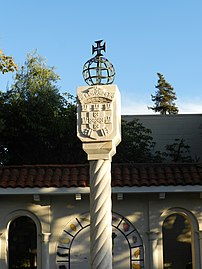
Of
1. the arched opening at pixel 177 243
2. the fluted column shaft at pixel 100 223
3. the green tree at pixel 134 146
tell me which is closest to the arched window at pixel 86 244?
the arched opening at pixel 177 243

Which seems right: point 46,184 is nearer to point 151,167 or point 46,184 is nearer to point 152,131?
point 151,167

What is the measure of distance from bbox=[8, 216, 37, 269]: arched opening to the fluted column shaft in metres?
5.89

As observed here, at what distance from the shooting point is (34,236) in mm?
14250

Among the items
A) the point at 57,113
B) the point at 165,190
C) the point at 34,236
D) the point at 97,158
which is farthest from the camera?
the point at 57,113

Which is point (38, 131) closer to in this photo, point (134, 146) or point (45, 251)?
point (134, 146)

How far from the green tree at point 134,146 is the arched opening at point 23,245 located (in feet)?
26.8

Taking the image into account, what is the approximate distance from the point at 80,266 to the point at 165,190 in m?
2.89

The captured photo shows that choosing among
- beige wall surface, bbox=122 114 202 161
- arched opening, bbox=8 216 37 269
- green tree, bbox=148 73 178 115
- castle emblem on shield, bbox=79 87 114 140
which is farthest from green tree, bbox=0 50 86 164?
green tree, bbox=148 73 178 115

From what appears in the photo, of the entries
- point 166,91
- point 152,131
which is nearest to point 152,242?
point 152,131

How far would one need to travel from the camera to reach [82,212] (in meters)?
12.8

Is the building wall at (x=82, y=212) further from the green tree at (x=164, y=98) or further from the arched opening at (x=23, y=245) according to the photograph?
the green tree at (x=164, y=98)

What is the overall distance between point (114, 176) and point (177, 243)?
6280 mm

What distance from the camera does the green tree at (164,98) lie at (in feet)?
157

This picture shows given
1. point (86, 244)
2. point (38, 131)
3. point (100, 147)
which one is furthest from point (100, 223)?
point (38, 131)
